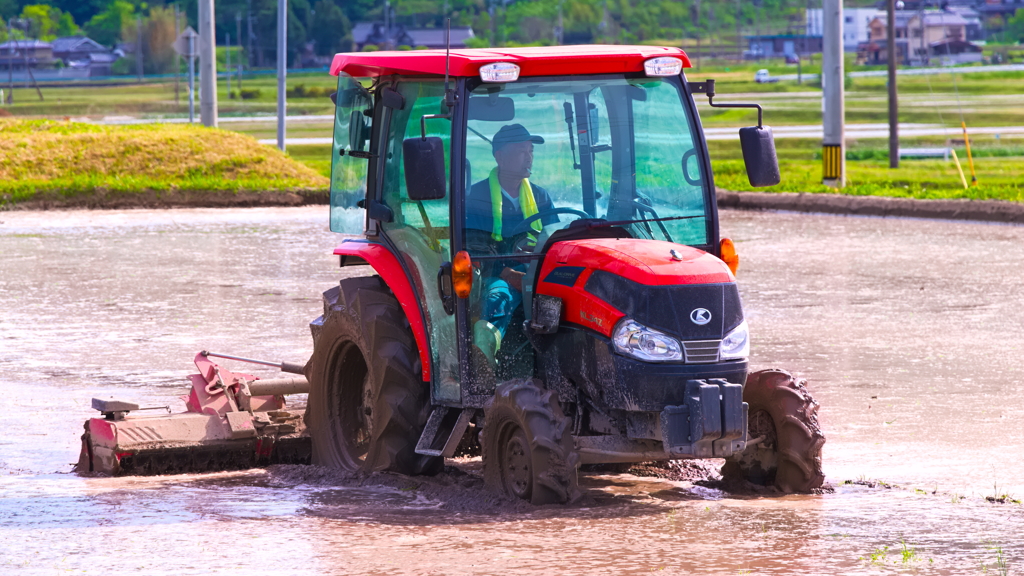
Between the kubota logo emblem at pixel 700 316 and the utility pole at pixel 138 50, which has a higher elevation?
the utility pole at pixel 138 50

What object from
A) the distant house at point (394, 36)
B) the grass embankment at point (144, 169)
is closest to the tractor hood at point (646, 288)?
the grass embankment at point (144, 169)

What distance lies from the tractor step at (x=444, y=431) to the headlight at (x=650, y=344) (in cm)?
110

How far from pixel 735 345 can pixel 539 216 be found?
1130 mm

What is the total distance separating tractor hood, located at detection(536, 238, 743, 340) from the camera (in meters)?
6.66

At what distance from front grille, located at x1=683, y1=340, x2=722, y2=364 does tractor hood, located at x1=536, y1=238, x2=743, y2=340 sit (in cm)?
3

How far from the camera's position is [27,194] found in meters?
26.8

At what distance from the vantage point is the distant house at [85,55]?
115 m

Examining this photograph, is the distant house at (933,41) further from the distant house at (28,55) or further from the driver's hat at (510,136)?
the driver's hat at (510,136)

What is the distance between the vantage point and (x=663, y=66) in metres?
7.37

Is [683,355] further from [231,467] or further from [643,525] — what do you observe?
[231,467]

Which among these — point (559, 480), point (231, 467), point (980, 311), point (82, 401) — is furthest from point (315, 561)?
point (980, 311)

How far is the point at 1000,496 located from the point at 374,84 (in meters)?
3.73

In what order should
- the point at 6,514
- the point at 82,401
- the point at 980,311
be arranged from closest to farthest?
the point at 6,514 → the point at 82,401 → the point at 980,311

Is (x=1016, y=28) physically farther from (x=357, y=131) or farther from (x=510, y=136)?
(x=510, y=136)
